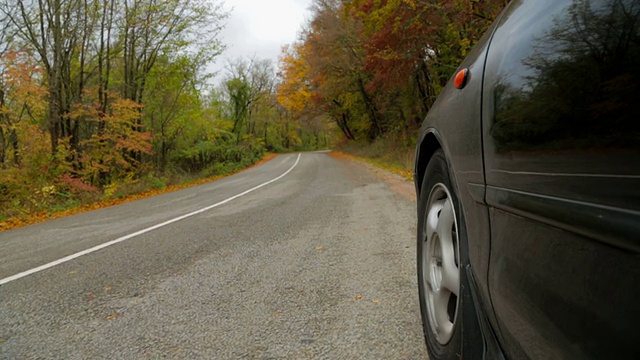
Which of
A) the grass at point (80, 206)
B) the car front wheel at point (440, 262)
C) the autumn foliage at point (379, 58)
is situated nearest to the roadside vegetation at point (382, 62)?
the autumn foliage at point (379, 58)


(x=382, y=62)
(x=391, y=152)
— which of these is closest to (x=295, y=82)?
(x=391, y=152)

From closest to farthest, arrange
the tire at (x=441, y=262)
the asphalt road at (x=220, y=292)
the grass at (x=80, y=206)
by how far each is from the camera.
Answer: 1. the tire at (x=441, y=262)
2. the asphalt road at (x=220, y=292)
3. the grass at (x=80, y=206)

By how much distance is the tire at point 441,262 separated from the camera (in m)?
1.47

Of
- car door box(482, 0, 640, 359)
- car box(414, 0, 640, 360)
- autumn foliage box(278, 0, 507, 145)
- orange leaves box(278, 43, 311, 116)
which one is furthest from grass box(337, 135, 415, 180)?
car door box(482, 0, 640, 359)

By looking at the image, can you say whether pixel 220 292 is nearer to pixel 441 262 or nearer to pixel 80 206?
pixel 441 262

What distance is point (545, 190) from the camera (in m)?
0.90

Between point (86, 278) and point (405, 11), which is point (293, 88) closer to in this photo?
point (405, 11)

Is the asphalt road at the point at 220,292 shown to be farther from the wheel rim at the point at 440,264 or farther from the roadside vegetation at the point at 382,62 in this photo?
the roadside vegetation at the point at 382,62

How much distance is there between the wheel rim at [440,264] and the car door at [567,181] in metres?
0.50

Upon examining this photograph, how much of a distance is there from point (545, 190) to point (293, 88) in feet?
114

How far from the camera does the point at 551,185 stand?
2.88ft

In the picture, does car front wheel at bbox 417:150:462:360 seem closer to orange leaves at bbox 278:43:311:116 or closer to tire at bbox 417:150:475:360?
tire at bbox 417:150:475:360

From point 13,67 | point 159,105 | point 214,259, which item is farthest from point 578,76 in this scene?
point 159,105

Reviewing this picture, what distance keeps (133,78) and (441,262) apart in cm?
1879
